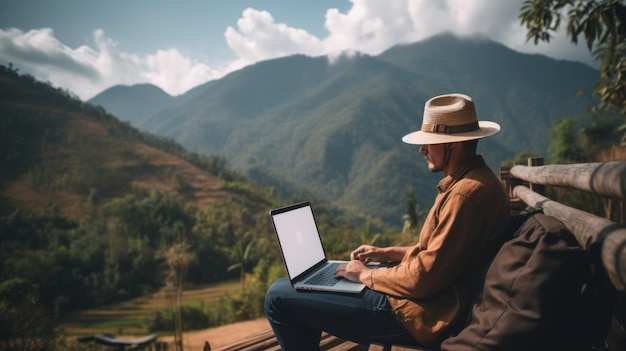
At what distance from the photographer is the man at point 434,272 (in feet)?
4.45

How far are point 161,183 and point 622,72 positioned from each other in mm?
71668

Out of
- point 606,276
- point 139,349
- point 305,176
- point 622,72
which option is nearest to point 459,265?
point 606,276

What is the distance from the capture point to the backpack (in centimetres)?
100

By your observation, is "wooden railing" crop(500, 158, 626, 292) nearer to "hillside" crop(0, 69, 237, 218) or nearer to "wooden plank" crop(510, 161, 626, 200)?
"wooden plank" crop(510, 161, 626, 200)

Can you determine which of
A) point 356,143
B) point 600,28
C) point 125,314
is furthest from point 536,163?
point 356,143

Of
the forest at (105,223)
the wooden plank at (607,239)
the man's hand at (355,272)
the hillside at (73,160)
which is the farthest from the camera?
the hillside at (73,160)

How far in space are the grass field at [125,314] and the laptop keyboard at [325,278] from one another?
30.6 metres

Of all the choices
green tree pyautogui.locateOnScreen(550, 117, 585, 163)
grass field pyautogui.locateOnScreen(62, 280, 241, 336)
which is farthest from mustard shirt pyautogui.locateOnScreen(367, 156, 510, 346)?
green tree pyautogui.locateOnScreen(550, 117, 585, 163)

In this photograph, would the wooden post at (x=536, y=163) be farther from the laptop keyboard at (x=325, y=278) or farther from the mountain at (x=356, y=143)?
the mountain at (x=356, y=143)

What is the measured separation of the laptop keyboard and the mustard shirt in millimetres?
420

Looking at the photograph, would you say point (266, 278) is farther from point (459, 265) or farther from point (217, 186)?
point (217, 186)

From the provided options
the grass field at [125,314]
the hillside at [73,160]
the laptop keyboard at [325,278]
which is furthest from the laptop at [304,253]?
the hillside at [73,160]

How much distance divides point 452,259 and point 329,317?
64cm

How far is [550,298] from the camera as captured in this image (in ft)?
3.28
